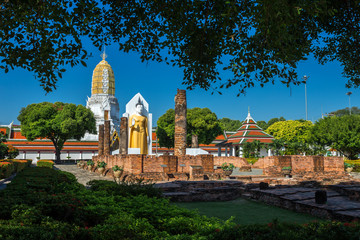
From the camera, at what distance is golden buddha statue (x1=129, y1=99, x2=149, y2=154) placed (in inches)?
905

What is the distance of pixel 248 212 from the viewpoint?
7.29 metres

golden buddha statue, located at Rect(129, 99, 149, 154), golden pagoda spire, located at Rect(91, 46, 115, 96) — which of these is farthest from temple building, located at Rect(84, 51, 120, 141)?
golden buddha statue, located at Rect(129, 99, 149, 154)

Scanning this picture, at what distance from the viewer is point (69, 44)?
584 cm

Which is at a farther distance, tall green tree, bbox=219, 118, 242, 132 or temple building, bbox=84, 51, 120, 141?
tall green tree, bbox=219, 118, 242, 132

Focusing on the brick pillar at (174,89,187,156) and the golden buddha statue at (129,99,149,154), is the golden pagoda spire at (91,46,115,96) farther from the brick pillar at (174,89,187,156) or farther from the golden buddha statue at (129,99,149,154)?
the brick pillar at (174,89,187,156)

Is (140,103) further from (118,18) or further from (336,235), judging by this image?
(336,235)

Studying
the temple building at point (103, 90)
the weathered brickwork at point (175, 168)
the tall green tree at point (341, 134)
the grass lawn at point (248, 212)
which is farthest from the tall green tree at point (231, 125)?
the grass lawn at point (248, 212)

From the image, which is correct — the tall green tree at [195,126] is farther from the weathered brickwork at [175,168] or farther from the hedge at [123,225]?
the hedge at [123,225]

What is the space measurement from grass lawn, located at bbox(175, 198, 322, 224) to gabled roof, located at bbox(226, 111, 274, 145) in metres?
32.6

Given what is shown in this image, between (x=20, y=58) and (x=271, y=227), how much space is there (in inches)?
199

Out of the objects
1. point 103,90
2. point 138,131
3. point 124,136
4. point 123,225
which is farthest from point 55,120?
point 123,225

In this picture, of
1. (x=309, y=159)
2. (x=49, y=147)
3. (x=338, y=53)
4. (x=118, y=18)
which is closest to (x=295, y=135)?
(x=309, y=159)

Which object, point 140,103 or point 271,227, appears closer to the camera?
point 271,227

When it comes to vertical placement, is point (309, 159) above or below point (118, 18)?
below
